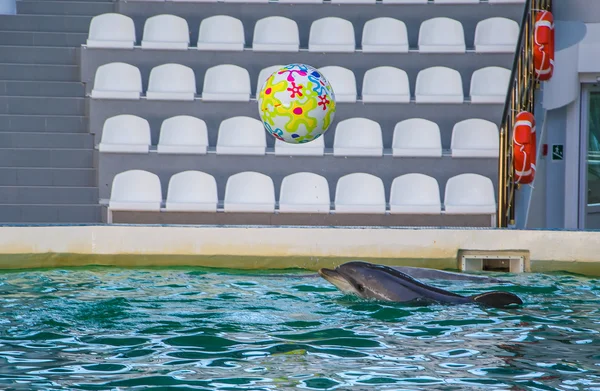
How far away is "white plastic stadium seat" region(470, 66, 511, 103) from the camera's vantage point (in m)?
8.20

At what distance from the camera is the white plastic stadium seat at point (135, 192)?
736 cm

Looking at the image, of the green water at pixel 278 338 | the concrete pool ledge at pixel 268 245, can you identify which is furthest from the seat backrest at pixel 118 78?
A: the green water at pixel 278 338

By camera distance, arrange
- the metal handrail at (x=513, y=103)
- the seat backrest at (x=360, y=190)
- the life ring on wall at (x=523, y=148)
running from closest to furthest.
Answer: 1. the metal handrail at (x=513, y=103)
2. the life ring on wall at (x=523, y=148)
3. the seat backrest at (x=360, y=190)

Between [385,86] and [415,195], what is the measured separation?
1.26m

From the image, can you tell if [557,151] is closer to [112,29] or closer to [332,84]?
[332,84]

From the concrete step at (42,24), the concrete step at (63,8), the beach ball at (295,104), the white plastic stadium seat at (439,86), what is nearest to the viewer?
the beach ball at (295,104)

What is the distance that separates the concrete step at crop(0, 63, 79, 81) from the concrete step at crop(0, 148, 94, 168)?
0.97 meters

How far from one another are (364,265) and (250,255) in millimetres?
1361

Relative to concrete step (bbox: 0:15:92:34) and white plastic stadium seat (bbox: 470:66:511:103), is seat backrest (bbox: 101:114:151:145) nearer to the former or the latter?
concrete step (bbox: 0:15:92:34)

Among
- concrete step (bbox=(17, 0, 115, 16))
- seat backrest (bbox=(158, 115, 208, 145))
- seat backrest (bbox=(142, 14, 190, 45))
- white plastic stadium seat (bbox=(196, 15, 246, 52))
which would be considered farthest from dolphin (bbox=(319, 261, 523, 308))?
concrete step (bbox=(17, 0, 115, 16))

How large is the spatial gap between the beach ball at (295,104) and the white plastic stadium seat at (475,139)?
9.52 feet

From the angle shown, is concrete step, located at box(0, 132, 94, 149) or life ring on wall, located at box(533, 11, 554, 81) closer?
life ring on wall, located at box(533, 11, 554, 81)

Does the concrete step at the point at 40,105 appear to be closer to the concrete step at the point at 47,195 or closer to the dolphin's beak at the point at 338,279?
the concrete step at the point at 47,195

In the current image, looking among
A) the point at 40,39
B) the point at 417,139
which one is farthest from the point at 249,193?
the point at 40,39
